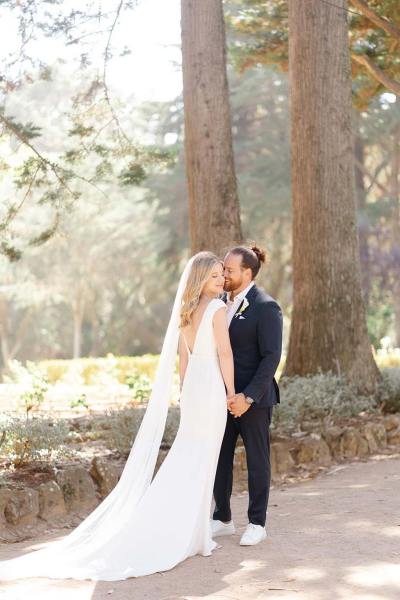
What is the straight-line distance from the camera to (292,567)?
5.14 meters

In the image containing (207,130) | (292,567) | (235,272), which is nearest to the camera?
(292,567)

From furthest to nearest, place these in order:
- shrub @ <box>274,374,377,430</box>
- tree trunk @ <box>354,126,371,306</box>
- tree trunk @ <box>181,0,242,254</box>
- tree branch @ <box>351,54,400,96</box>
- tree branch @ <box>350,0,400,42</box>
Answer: tree trunk @ <box>354,126,371,306</box>, tree branch @ <box>351,54,400,96</box>, tree branch @ <box>350,0,400,42</box>, tree trunk @ <box>181,0,242,254</box>, shrub @ <box>274,374,377,430</box>

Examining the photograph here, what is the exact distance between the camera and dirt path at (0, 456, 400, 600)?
4.72 metres

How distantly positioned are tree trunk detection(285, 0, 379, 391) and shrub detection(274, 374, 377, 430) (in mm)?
274

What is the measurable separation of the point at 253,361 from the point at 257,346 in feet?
0.33

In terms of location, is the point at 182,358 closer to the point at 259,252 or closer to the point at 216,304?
the point at 216,304

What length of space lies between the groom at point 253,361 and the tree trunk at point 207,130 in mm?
4020

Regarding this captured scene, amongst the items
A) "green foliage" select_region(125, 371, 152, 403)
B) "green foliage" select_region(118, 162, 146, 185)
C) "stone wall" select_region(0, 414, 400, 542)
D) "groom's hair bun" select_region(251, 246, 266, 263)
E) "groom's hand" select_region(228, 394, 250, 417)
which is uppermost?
"green foliage" select_region(118, 162, 146, 185)

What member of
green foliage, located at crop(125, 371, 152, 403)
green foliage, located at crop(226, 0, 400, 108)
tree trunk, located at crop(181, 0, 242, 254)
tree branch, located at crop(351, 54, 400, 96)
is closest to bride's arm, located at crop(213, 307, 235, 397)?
tree trunk, located at crop(181, 0, 242, 254)

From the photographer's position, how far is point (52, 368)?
18.7 metres

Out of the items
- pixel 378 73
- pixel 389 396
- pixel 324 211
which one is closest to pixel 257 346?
pixel 324 211

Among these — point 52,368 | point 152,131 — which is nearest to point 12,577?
point 52,368

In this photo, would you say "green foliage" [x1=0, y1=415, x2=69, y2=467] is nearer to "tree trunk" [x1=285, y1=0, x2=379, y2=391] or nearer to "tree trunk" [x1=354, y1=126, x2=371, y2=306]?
"tree trunk" [x1=285, y1=0, x2=379, y2=391]

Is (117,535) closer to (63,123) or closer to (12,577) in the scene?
(12,577)
